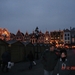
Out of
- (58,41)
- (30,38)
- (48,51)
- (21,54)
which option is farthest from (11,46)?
(58,41)

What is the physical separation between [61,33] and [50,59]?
107m

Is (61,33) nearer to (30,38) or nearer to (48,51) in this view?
(30,38)

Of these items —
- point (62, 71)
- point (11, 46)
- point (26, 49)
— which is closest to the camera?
point (62, 71)

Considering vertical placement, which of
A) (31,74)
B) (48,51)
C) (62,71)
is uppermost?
(48,51)

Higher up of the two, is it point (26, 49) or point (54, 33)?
point (54, 33)

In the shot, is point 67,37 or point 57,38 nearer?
point 57,38

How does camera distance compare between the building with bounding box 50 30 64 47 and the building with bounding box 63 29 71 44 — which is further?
the building with bounding box 63 29 71 44

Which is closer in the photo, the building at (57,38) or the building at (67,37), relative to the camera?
the building at (57,38)

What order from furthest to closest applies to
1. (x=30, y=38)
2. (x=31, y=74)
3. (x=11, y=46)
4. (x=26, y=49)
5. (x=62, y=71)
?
(x=30, y=38), (x=26, y=49), (x=11, y=46), (x=31, y=74), (x=62, y=71)

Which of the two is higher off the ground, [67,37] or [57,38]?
[67,37]

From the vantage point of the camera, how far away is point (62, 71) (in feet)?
17.7

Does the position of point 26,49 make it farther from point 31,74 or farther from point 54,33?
point 54,33

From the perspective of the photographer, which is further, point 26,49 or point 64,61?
point 26,49

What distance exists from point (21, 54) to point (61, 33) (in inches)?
3518
